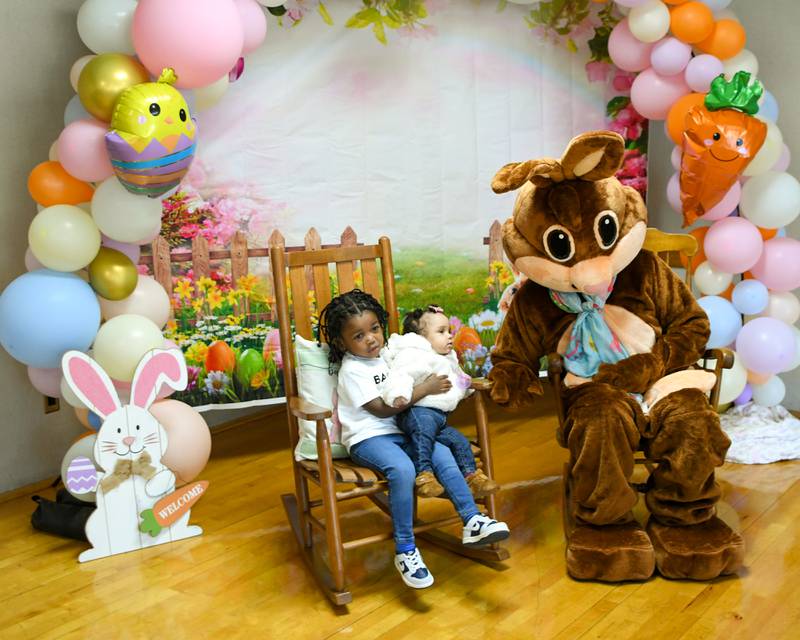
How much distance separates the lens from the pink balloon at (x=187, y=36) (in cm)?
261

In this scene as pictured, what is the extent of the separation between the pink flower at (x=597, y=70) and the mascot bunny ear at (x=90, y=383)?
101 inches

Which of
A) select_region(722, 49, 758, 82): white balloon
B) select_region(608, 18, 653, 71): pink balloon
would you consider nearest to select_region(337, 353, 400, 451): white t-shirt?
select_region(608, 18, 653, 71): pink balloon

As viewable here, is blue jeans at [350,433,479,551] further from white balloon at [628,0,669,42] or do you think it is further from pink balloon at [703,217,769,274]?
white balloon at [628,0,669,42]

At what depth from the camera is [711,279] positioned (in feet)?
11.5

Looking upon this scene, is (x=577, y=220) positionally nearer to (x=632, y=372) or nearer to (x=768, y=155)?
(x=632, y=372)

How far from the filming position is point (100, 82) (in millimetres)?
2633

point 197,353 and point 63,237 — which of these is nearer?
point 63,237

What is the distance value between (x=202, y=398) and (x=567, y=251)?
170 cm

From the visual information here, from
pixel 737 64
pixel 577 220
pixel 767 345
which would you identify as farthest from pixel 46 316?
pixel 737 64

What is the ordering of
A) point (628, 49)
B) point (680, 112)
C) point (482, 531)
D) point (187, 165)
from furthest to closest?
point (628, 49)
point (680, 112)
point (187, 165)
point (482, 531)

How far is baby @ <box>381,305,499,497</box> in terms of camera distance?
98.9 inches

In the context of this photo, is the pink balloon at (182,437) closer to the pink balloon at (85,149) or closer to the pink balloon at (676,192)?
the pink balloon at (85,149)

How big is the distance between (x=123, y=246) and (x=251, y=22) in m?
0.86

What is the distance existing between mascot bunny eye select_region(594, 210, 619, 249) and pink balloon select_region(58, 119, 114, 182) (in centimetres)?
146
